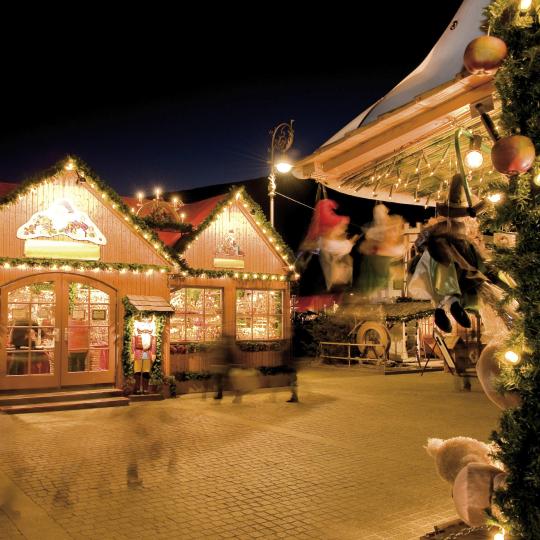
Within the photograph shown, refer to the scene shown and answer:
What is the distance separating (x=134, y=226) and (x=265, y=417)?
18.8 feet

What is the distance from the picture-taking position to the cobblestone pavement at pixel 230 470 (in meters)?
5.76

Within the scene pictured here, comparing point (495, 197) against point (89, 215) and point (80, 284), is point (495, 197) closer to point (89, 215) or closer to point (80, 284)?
point (89, 215)

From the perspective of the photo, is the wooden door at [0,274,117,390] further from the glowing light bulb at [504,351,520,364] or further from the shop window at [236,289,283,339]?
the glowing light bulb at [504,351,520,364]

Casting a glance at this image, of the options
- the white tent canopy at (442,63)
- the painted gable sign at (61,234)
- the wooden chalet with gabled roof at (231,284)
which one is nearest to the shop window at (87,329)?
the painted gable sign at (61,234)

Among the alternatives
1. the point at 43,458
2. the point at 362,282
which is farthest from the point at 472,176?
the point at 43,458

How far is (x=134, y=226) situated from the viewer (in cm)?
1445

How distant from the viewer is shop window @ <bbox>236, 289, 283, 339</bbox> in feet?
55.4

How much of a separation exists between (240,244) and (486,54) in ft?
46.1

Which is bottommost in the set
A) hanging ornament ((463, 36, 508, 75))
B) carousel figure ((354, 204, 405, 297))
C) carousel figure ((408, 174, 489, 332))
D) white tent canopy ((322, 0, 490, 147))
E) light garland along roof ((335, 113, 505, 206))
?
carousel figure ((408, 174, 489, 332))

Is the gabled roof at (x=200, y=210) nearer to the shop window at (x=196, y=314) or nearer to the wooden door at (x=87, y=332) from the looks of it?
the shop window at (x=196, y=314)

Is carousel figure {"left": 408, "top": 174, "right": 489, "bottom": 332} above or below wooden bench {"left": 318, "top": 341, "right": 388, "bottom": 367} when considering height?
above

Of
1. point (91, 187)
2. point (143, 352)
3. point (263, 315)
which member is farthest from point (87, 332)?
point (263, 315)

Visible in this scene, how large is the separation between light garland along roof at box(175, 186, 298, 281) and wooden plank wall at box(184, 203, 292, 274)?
12 centimetres

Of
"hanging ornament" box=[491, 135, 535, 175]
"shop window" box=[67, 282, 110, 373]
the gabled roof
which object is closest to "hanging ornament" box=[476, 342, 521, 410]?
"hanging ornament" box=[491, 135, 535, 175]
